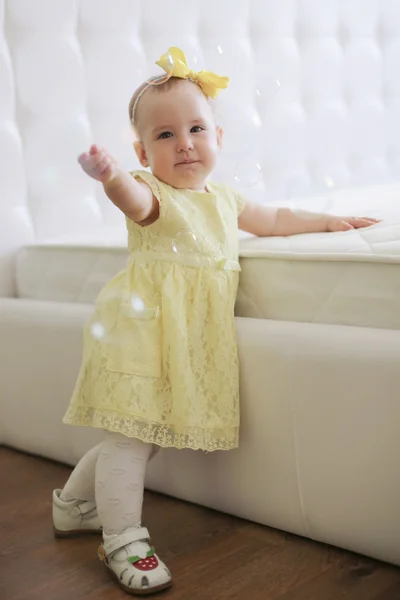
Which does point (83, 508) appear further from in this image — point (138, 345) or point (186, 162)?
point (186, 162)

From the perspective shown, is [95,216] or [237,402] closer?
[237,402]

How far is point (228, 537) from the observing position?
123cm

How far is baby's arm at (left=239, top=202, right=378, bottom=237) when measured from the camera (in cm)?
140

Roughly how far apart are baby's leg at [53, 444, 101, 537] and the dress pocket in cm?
17

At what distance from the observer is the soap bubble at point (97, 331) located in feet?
4.03

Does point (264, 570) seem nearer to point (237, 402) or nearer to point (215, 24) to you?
point (237, 402)

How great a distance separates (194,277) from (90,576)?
472 millimetres

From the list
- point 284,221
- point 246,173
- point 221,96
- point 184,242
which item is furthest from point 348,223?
point 221,96

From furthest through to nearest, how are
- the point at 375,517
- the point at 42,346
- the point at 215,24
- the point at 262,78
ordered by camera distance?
the point at 262,78
the point at 215,24
the point at 42,346
the point at 375,517

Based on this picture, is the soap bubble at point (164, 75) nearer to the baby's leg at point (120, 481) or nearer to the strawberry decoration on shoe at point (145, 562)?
the baby's leg at point (120, 481)

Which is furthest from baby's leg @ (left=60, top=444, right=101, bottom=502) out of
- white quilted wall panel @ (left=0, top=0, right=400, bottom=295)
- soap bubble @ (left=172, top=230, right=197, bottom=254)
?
white quilted wall panel @ (left=0, top=0, right=400, bottom=295)

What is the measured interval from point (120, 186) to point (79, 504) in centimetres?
55

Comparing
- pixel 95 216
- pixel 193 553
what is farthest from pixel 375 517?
pixel 95 216

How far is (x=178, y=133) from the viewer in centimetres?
120
